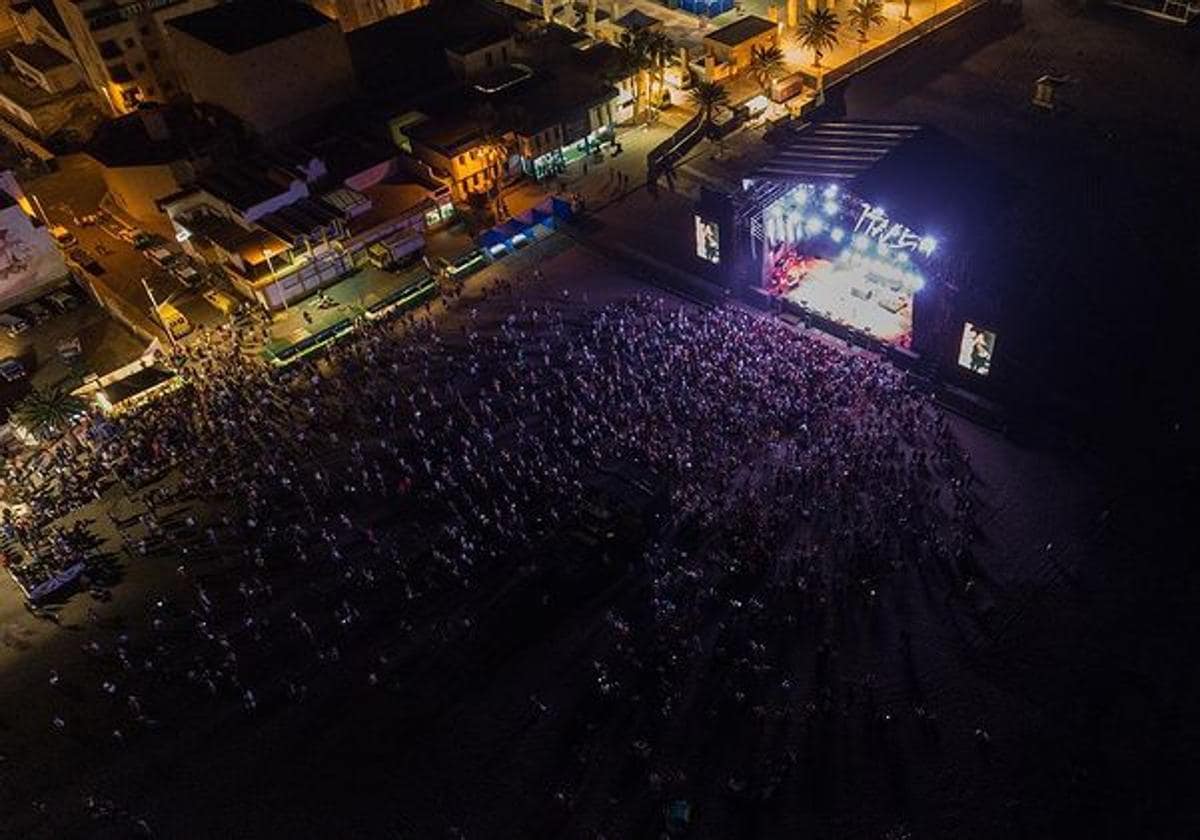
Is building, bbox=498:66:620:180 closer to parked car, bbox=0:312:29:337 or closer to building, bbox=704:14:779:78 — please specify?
building, bbox=704:14:779:78

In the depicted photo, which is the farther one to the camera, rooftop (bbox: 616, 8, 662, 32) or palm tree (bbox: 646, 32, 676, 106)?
rooftop (bbox: 616, 8, 662, 32)

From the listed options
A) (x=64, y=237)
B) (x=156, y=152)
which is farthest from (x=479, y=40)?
(x=64, y=237)

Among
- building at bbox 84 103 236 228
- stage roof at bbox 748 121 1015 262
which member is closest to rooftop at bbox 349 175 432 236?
building at bbox 84 103 236 228

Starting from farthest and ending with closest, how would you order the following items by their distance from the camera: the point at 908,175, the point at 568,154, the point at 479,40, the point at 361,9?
1. the point at 361,9
2. the point at 479,40
3. the point at 568,154
4. the point at 908,175

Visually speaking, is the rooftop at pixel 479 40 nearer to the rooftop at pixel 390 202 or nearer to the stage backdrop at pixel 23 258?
the rooftop at pixel 390 202

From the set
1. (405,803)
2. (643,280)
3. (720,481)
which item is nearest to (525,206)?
(643,280)

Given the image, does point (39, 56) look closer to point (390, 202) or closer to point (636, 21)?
point (390, 202)
